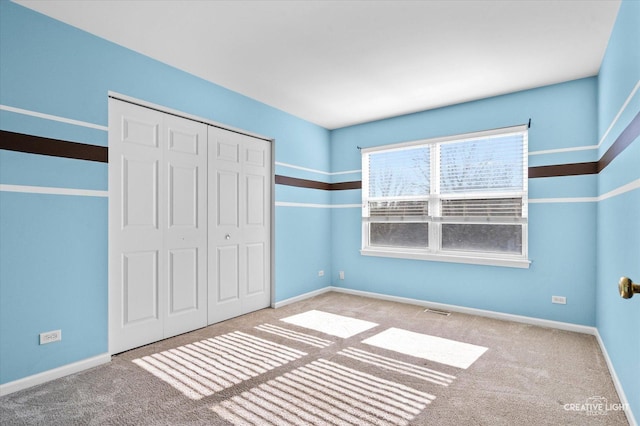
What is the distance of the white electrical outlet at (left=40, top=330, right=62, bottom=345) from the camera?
2.54 meters

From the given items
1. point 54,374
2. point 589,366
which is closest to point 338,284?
point 589,366

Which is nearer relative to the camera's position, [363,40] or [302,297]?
[363,40]

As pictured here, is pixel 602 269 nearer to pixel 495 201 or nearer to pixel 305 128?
pixel 495 201

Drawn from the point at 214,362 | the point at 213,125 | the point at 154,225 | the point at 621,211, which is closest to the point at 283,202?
the point at 213,125

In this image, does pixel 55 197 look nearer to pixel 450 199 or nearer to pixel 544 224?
pixel 450 199

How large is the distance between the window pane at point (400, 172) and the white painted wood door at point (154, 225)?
2.67 metres

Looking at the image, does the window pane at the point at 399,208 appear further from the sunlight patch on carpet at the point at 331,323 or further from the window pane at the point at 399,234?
the sunlight patch on carpet at the point at 331,323

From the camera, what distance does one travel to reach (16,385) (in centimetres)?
240

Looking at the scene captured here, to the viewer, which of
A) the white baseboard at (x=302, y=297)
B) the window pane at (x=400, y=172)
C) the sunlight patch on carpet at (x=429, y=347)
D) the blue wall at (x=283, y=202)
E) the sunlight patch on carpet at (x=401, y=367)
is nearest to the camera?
the blue wall at (x=283, y=202)

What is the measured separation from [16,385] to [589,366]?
447cm

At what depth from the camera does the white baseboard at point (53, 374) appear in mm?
2373

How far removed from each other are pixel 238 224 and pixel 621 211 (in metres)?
3.70

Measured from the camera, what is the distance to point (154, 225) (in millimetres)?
3338

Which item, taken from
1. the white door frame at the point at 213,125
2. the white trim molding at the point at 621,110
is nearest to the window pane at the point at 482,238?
the white trim molding at the point at 621,110
